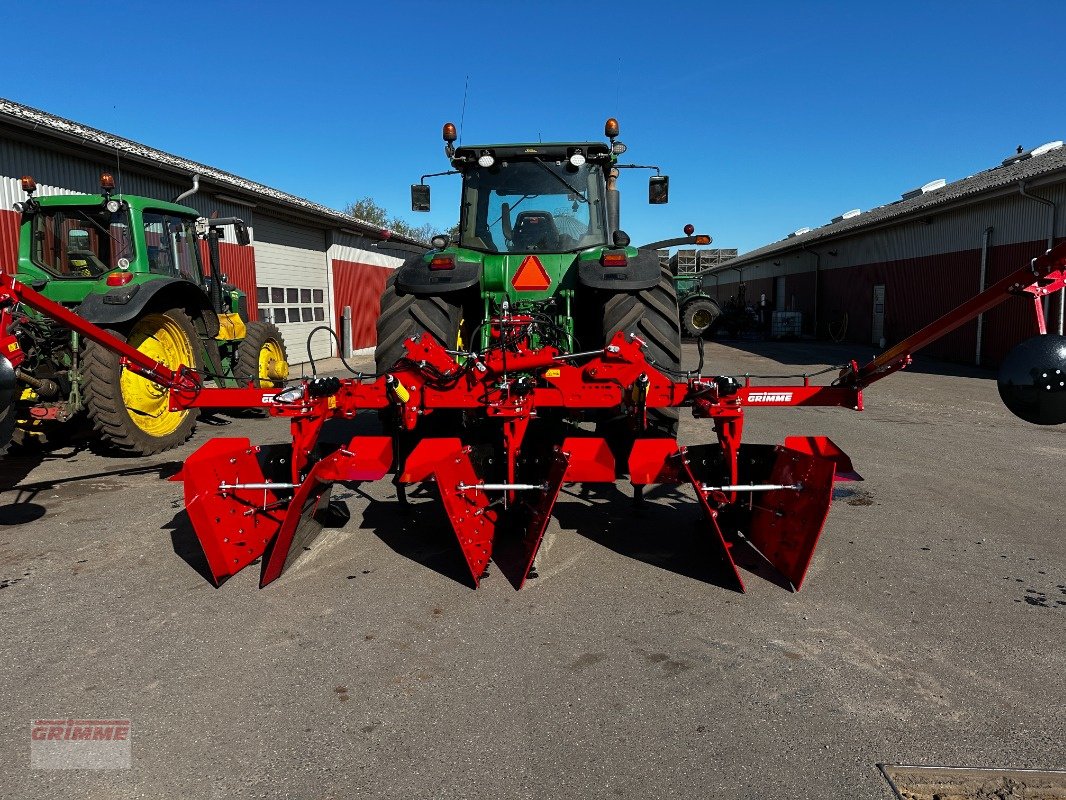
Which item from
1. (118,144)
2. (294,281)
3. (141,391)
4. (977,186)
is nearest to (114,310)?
(141,391)

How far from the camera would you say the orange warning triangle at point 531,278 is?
5180mm

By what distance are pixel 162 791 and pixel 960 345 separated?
54.2 ft

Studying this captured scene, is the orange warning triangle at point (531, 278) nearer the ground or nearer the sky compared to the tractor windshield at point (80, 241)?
nearer the ground

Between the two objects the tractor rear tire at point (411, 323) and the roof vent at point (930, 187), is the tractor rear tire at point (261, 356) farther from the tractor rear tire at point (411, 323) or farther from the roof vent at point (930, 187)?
the roof vent at point (930, 187)

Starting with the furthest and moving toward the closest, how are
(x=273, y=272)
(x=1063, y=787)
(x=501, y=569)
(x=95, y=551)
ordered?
(x=273, y=272), (x=95, y=551), (x=501, y=569), (x=1063, y=787)

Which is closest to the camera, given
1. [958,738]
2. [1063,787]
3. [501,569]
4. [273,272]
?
[1063,787]

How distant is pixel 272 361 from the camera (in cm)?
916

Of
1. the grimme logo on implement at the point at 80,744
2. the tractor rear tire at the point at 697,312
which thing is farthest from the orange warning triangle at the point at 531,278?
the tractor rear tire at the point at 697,312

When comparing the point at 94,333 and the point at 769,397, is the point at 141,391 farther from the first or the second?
the point at 769,397

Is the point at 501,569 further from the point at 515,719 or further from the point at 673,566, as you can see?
the point at 515,719

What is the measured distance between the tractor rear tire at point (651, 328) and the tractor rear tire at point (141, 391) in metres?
3.61

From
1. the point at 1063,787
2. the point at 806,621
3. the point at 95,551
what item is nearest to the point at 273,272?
the point at 95,551

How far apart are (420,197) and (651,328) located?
10.4 ft

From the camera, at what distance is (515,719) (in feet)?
8.13
